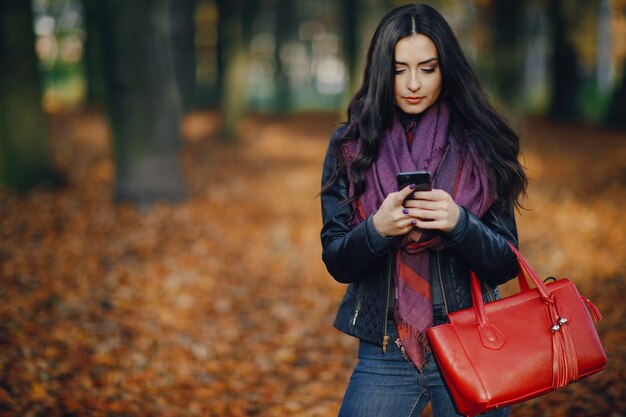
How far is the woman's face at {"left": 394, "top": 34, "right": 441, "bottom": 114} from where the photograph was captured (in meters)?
2.17

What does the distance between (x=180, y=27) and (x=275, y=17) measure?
9.43 m

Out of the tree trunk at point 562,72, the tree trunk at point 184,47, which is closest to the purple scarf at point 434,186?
the tree trunk at point 184,47

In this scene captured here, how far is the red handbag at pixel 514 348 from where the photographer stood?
1.96m

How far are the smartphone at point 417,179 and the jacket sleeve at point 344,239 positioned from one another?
20cm

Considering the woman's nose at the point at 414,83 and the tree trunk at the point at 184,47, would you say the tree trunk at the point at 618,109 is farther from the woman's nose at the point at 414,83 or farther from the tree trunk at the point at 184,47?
the woman's nose at the point at 414,83

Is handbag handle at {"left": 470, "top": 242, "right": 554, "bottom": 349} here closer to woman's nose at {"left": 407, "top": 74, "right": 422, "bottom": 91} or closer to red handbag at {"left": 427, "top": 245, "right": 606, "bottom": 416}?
red handbag at {"left": 427, "top": 245, "right": 606, "bottom": 416}

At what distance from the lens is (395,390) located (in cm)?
216

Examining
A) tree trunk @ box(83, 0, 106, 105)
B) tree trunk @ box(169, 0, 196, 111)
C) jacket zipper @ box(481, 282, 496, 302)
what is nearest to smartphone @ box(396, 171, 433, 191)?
jacket zipper @ box(481, 282, 496, 302)

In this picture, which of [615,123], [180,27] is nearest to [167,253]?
[180,27]

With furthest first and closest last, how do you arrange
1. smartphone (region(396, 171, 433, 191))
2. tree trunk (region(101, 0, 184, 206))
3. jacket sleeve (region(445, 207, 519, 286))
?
tree trunk (region(101, 0, 184, 206)) → jacket sleeve (region(445, 207, 519, 286)) → smartphone (region(396, 171, 433, 191))

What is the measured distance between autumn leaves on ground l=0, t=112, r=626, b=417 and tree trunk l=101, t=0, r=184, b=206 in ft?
1.51

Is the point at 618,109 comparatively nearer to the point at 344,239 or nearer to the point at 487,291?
the point at 487,291

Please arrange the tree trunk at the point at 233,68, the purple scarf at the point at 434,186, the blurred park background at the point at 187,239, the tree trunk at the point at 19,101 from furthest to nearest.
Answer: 1. the tree trunk at the point at 233,68
2. the tree trunk at the point at 19,101
3. the blurred park background at the point at 187,239
4. the purple scarf at the point at 434,186

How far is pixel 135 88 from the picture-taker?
8.98m
